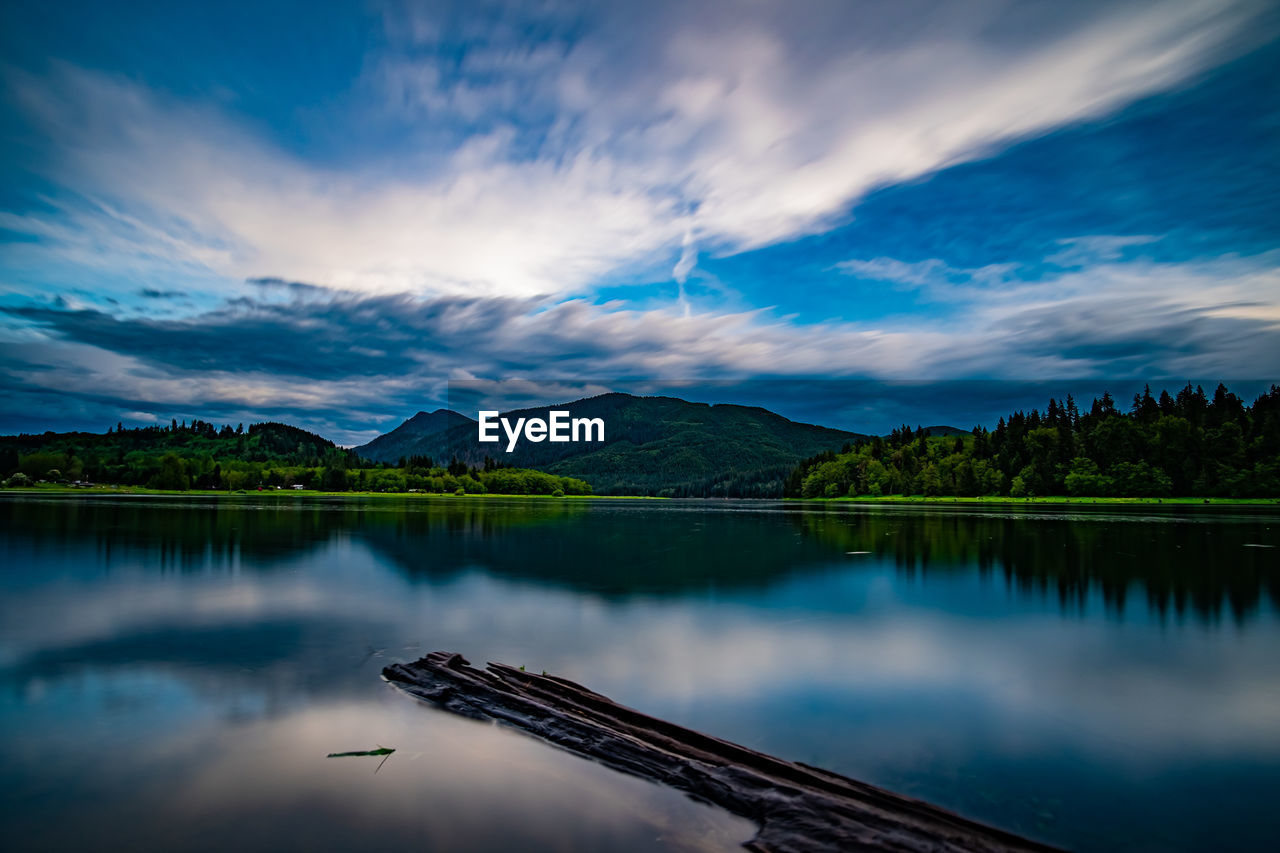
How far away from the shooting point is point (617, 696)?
1319cm

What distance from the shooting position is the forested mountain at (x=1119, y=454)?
113 m

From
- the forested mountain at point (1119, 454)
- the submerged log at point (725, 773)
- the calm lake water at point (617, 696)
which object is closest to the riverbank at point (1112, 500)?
the forested mountain at point (1119, 454)

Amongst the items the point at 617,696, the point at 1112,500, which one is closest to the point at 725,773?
the point at 617,696

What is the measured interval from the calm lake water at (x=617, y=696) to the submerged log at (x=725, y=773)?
0.38 metres

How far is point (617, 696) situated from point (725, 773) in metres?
5.03

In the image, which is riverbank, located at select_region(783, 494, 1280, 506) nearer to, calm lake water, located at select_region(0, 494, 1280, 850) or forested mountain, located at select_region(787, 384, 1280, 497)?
forested mountain, located at select_region(787, 384, 1280, 497)

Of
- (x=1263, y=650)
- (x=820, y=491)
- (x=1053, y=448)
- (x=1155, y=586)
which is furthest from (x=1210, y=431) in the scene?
(x=1263, y=650)

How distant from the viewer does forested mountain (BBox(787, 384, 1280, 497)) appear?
11269 centimetres

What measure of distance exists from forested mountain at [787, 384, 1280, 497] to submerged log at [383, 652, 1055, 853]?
472 feet

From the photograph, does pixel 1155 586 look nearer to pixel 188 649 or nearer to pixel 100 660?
pixel 188 649

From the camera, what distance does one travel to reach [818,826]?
283 inches

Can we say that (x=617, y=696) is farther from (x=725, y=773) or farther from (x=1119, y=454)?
(x=1119, y=454)

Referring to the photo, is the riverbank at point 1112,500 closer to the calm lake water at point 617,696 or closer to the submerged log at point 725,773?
the calm lake water at point 617,696

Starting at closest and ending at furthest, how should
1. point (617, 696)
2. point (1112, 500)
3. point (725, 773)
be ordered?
point (725, 773) → point (617, 696) → point (1112, 500)
